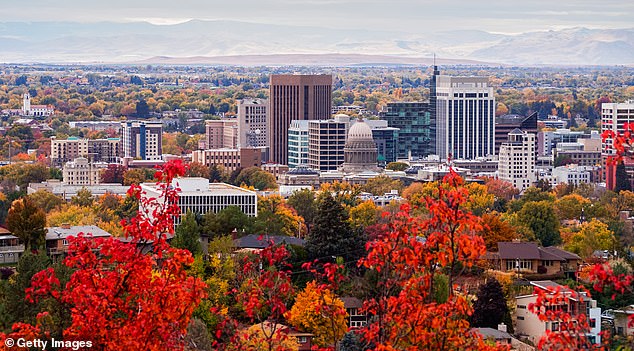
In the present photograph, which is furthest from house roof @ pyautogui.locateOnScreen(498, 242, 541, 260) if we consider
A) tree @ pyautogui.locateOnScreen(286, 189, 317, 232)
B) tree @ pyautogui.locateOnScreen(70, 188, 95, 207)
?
tree @ pyautogui.locateOnScreen(70, 188, 95, 207)

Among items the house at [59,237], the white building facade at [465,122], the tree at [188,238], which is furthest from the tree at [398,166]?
the tree at [188,238]

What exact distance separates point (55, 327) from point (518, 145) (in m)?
81.8

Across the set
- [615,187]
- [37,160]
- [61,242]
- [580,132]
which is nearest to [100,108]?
[580,132]

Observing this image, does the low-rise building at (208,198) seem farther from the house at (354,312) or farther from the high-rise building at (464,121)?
the high-rise building at (464,121)

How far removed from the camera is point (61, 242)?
51.9m

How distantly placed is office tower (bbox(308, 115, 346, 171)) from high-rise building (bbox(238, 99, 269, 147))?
19.6m

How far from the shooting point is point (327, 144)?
117m

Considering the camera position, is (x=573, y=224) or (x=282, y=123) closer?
(x=573, y=224)

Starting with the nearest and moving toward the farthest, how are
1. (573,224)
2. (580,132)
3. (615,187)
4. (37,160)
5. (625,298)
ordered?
1. (625,298)
2. (573,224)
3. (615,187)
4. (37,160)
5. (580,132)

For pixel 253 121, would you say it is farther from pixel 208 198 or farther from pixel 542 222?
pixel 542 222

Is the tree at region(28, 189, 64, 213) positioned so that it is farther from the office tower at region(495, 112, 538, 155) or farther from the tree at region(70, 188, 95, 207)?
the office tower at region(495, 112, 538, 155)

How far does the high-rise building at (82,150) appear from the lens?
124 meters

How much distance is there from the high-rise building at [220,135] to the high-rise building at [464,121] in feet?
51.4

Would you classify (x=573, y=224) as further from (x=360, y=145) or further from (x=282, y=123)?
(x=282, y=123)
